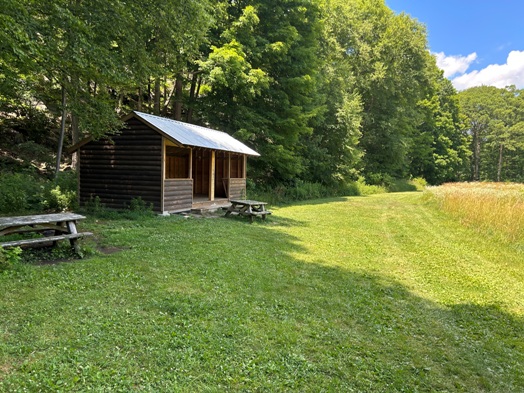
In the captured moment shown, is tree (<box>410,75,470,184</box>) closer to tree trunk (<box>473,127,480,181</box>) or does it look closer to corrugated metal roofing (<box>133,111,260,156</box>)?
tree trunk (<box>473,127,480,181</box>)

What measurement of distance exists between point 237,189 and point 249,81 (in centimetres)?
508

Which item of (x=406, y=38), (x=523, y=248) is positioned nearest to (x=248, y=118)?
(x=523, y=248)

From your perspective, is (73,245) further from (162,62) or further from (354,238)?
(162,62)

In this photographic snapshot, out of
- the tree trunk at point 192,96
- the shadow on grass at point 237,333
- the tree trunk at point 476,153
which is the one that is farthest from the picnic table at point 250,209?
the tree trunk at point 476,153

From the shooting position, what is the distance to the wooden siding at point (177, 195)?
11.2 metres

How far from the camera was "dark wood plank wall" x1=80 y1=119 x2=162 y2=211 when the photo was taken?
436 inches

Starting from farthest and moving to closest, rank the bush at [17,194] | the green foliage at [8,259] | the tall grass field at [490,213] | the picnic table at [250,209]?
the picnic table at [250,209], the bush at [17,194], the tall grass field at [490,213], the green foliage at [8,259]

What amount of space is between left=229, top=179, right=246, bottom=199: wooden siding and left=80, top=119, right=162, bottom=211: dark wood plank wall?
16.0 feet

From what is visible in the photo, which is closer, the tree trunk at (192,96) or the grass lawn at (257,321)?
the grass lawn at (257,321)

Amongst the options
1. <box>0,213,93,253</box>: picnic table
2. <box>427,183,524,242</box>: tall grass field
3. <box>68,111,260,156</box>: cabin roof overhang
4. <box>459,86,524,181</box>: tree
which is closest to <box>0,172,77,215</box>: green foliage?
<box>68,111,260,156</box>: cabin roof overhang

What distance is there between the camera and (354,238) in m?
9.65

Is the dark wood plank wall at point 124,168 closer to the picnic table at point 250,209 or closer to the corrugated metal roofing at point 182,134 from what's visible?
the corrugated metal roofing at point 182,134

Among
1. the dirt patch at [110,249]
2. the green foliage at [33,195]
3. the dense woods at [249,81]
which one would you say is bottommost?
the dirt patch at [110,249]

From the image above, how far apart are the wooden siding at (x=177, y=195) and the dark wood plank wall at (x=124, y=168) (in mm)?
263
